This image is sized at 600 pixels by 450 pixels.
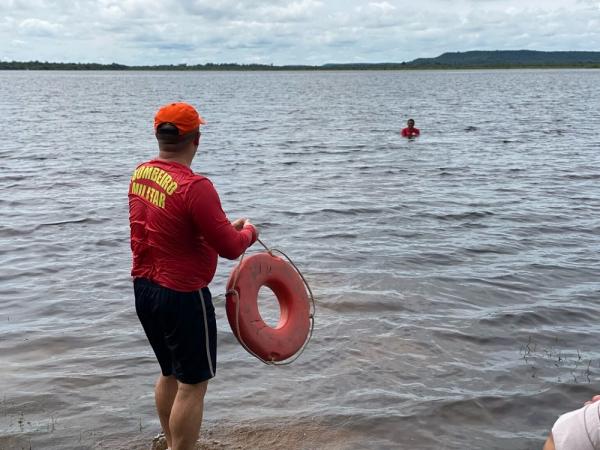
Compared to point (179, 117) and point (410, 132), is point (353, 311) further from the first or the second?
point (410, 132)

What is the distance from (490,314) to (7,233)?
26.0 feet

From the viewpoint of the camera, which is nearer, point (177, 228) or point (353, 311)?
point (177, 228)

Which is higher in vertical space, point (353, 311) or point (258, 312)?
point (258, 312)

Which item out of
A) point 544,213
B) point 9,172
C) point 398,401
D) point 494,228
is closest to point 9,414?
point 398,401

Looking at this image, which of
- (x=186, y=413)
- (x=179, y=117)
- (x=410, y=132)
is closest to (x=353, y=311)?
(x=186, y=413)

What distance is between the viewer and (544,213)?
42.4 ft

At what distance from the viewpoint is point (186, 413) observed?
400 centimetres

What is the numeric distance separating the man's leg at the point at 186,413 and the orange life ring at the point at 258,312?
0.50m

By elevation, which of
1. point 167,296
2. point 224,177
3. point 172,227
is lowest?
point 224,177

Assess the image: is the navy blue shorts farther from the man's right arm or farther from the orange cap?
the orange cap

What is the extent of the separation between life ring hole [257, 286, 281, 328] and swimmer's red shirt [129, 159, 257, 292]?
3.62m

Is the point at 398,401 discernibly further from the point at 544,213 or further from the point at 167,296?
the point at 544,213

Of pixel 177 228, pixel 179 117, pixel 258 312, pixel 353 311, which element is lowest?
pixel 353 311

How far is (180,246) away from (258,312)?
91 cm
